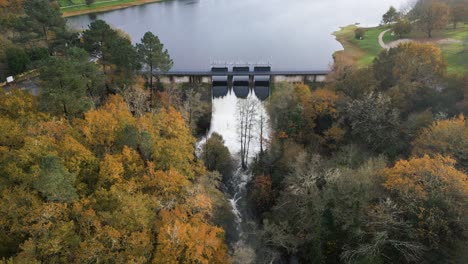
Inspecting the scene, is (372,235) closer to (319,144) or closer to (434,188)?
(434,188)

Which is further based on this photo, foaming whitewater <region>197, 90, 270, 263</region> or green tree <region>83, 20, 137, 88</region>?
green tree <region>83, 20, 137, 88</region>

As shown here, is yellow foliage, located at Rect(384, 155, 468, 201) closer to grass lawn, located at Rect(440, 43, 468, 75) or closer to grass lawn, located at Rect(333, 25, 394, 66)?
grass lawn, located at Rect(440, 43, 468, 75)

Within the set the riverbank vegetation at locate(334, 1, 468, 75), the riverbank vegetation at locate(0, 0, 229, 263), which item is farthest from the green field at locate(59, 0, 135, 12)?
the riverbank vegetation at locate(0, 0, 229, 263)

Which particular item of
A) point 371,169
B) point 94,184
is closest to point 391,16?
point 371,169

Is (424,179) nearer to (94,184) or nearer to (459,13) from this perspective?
(94,184)

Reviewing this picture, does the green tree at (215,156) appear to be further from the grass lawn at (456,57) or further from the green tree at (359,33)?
the green tree at (359,33)

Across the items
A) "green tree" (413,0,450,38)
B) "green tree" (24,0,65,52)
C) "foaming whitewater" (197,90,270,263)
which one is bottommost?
"foaming whitewater" (197,90,270,263)

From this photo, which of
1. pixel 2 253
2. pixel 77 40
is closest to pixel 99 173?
pixel 2 253
